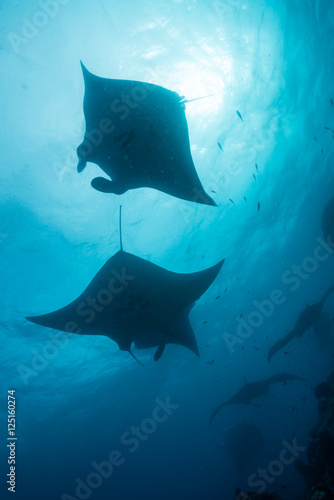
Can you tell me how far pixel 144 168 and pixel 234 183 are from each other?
9.55 meters

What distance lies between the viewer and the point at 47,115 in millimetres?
9508

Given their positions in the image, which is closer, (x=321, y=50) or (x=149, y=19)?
(x=149, y=19)

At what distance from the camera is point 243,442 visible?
2428 centimetres

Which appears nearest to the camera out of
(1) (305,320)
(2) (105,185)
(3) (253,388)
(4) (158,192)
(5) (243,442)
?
(2) (105,185)

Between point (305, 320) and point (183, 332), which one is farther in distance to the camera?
point (305, 320)

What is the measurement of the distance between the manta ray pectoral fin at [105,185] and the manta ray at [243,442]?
978 inches

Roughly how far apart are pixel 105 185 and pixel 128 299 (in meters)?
2.32

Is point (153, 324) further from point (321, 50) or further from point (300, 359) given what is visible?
point (300, 359)

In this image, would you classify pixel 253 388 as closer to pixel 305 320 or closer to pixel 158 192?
pixel 305 320

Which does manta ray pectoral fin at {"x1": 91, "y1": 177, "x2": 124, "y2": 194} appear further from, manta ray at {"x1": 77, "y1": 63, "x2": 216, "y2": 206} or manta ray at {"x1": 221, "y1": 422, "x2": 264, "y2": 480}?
manta ray at {"x1": 221, "y1": 422, "x2": 264, "y2": 480}

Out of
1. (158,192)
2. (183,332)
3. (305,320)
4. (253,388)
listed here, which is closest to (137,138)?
(183,332)

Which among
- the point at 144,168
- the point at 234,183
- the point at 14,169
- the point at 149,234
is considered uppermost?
the point at 144,168

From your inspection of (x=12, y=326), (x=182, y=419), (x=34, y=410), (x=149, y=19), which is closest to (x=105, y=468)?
(x=182, y=419)

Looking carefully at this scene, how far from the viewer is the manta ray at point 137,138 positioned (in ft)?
16.6
